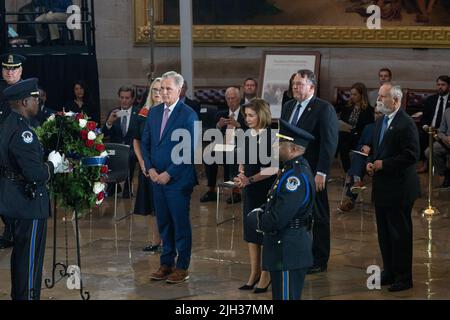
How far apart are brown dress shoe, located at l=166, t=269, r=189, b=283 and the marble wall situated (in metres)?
8.34

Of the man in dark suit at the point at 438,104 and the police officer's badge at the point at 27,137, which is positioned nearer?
the police officer's badge at the point at 27,137

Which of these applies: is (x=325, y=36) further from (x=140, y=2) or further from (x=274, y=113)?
(x=140, y=2)

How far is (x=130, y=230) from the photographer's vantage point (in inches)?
462

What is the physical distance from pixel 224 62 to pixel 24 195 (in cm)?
1000

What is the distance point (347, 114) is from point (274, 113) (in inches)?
88.8

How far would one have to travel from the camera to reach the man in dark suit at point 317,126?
30.5 ft

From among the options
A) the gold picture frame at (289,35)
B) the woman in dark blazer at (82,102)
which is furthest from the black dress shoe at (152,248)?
the gold picture frame at (289,35)

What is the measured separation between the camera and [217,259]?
33.7ft

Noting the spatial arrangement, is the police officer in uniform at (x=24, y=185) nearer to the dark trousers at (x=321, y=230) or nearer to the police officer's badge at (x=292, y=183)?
the police officer's badge at (x=292, y=183)

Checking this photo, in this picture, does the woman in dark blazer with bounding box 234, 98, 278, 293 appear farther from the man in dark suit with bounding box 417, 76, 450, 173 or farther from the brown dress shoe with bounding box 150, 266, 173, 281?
the man in dark suit with bounding box 417, 76, 450, 173

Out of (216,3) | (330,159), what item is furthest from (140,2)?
(330,159)

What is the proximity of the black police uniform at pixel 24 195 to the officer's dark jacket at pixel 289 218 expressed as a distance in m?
1.92

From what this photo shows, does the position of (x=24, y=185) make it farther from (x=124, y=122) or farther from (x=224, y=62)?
(x=224, y=62)

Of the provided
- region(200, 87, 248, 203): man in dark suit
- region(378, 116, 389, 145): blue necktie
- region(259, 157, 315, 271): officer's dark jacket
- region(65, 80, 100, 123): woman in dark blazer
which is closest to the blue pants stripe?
region(259, 157, 315, 271): officer's dark jacket
